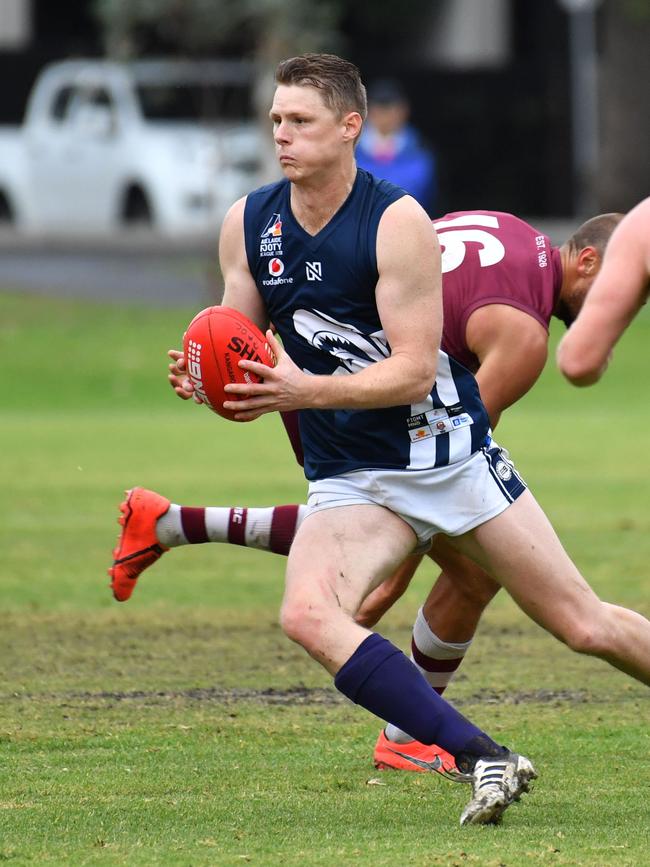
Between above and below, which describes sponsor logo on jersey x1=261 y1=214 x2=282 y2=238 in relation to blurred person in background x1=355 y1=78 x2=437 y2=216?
above

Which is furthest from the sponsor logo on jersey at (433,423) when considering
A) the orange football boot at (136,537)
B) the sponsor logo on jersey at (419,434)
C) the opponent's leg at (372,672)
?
the orange football boot at (136,537)

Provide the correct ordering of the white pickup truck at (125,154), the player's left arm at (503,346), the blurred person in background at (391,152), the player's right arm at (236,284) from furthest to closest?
the white pickup truck at (125,154)
the blurred person in background at (391,152)
the player's left arm at (503,346)
the player's right arm at (236,284)

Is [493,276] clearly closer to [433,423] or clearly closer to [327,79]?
[433,423]

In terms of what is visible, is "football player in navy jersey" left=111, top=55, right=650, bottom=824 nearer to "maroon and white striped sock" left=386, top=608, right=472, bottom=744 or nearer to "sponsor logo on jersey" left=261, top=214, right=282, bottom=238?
"sponsor logo on jersey" left=261, top=214, right=282, bottom=238

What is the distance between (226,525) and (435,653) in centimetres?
98

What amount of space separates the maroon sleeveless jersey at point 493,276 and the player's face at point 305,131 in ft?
2.70

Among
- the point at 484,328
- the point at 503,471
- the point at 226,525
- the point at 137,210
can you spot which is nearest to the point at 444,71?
the point at 137,210

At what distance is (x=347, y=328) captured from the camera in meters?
5.44

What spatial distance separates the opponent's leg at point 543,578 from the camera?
17.7ft

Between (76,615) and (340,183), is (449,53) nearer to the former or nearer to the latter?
(76,615)

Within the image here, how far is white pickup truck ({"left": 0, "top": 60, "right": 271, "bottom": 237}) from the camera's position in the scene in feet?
89.3

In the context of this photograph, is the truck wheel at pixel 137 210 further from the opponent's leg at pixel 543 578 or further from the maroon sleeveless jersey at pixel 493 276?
the opponent's leg at pixel 543 578

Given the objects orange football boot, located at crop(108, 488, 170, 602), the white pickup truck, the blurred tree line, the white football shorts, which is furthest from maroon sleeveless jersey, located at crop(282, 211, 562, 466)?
the blurred tree line

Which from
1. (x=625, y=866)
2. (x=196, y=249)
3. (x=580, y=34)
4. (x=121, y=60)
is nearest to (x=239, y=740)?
(x=625, y=866)
